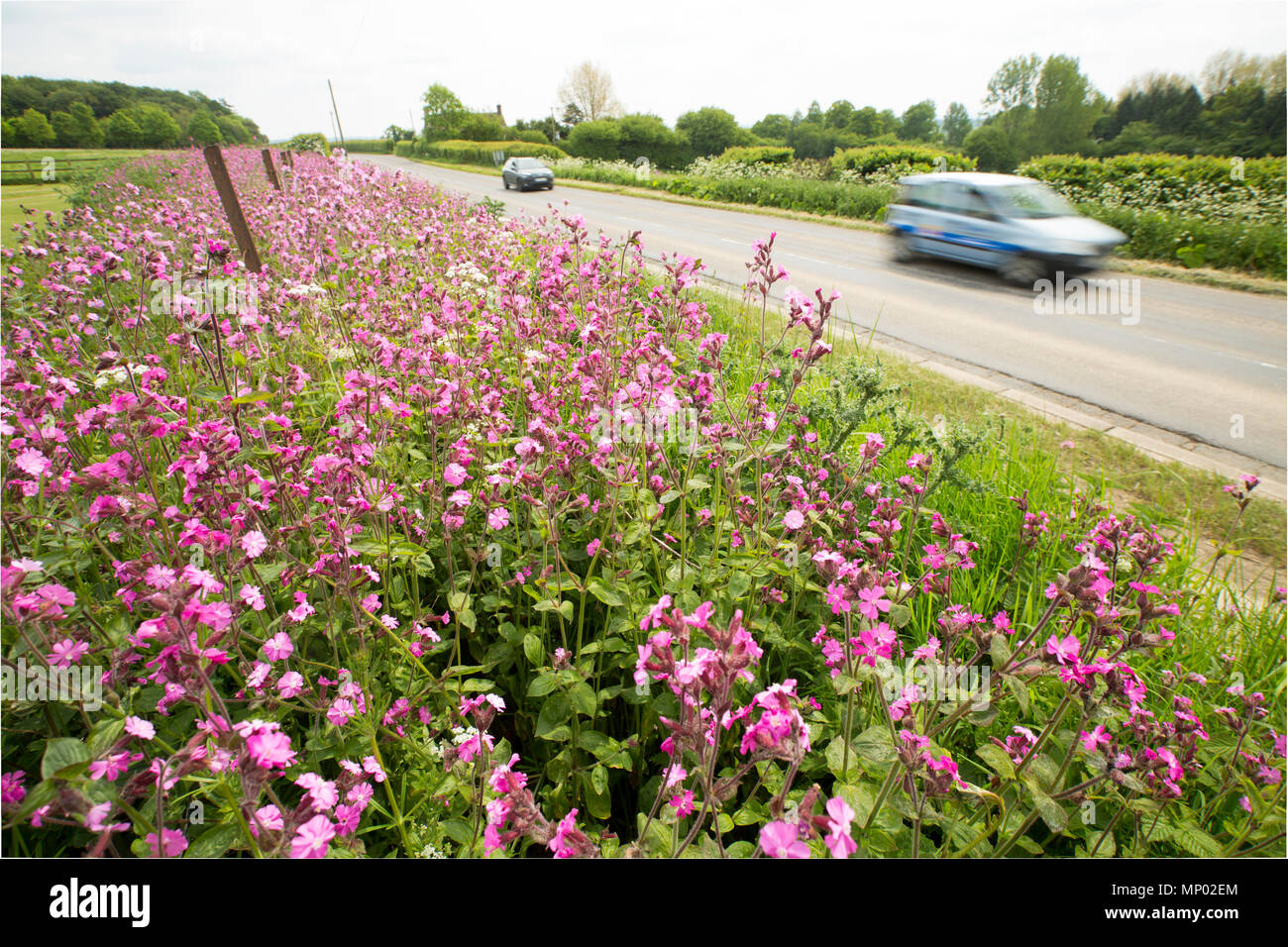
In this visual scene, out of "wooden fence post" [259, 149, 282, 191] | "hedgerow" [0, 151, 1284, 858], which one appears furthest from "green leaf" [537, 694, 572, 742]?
"wooden fence post" [259, 149, 282, 191]

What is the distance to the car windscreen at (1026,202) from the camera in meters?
→ 11.9

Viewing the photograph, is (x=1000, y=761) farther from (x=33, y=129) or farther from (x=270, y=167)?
(x=33, y=129)

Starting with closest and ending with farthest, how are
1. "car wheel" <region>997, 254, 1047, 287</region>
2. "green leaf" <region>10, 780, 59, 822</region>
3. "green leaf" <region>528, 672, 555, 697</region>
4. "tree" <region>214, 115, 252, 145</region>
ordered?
"green leaf" <region>10, 780, 59, 822</region>, "green leaf" <region>528, 672, 555, 697</region>, "car wheel" <region>997, 254, 1047, 287</region>, "tree" <region>214, 115, 252, 145</region>

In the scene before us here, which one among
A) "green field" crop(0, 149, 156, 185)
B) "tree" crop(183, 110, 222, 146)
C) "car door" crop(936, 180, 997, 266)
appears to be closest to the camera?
"car door" crop(936, 180, 997, 266)

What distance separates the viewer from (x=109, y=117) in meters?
35.2

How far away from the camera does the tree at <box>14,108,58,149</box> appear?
28394 mm

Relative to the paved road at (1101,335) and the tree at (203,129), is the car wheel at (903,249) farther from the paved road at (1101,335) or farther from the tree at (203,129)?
the tree at (203,129)

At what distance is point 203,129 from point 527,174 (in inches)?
909

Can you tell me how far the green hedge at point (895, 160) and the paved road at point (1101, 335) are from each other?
12375 mm

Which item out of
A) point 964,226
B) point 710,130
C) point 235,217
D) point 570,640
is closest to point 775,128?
point 710,130

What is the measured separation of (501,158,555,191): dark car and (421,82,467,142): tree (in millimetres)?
60941

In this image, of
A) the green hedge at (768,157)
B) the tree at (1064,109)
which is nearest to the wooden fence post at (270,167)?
the green hedge at (768,157)

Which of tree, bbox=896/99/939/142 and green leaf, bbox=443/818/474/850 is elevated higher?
tree, bbox=896/99/939/142

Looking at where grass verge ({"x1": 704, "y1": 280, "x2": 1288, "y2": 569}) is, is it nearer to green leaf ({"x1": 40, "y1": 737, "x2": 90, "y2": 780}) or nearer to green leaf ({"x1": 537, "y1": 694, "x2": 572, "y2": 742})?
green leaf ({"x1": 537, "y1": 694, "x2": 572, "y2": 742})
